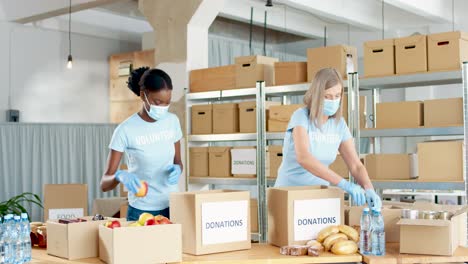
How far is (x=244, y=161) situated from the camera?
5824mm

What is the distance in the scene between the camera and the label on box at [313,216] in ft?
10.0

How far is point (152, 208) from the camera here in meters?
3.40

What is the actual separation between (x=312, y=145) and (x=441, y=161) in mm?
1663

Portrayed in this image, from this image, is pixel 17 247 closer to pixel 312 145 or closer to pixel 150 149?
pixel 150 149

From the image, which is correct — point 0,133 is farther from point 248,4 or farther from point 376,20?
point 376,20

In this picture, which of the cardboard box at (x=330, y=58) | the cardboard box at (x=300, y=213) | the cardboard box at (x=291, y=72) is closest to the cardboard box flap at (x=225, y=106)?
the cardboard box at (x=291, y=72)

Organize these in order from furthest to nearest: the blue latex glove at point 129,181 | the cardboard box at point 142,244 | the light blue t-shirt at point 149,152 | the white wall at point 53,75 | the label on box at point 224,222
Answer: the white wall at point 53,75, the light blue t-shirt at point 149,152, the blue latex glove at point 129,181, the label on box at point 224,222, the cardboard box at point 142,244

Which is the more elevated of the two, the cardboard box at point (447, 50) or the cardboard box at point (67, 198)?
the cardboard box at point (447, 50)

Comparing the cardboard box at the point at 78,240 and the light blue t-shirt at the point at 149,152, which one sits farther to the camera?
the light blue t-shirt at the point at 149,152

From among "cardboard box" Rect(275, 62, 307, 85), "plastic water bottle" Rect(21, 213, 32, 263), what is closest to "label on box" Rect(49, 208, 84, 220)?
"cardboard box" Rect(275, 62, 307, 85)

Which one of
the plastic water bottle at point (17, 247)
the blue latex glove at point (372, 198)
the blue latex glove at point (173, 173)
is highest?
the blue latex glove at point (173, 173)

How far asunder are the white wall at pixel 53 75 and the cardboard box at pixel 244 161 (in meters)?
4.29

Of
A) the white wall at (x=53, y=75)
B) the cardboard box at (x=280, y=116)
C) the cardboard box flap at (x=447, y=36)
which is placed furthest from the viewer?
the white wall at (x=53, y=75)

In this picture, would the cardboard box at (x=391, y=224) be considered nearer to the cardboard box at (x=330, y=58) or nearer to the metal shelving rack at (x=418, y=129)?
the metal shelving rack at (x=418, y=129)
